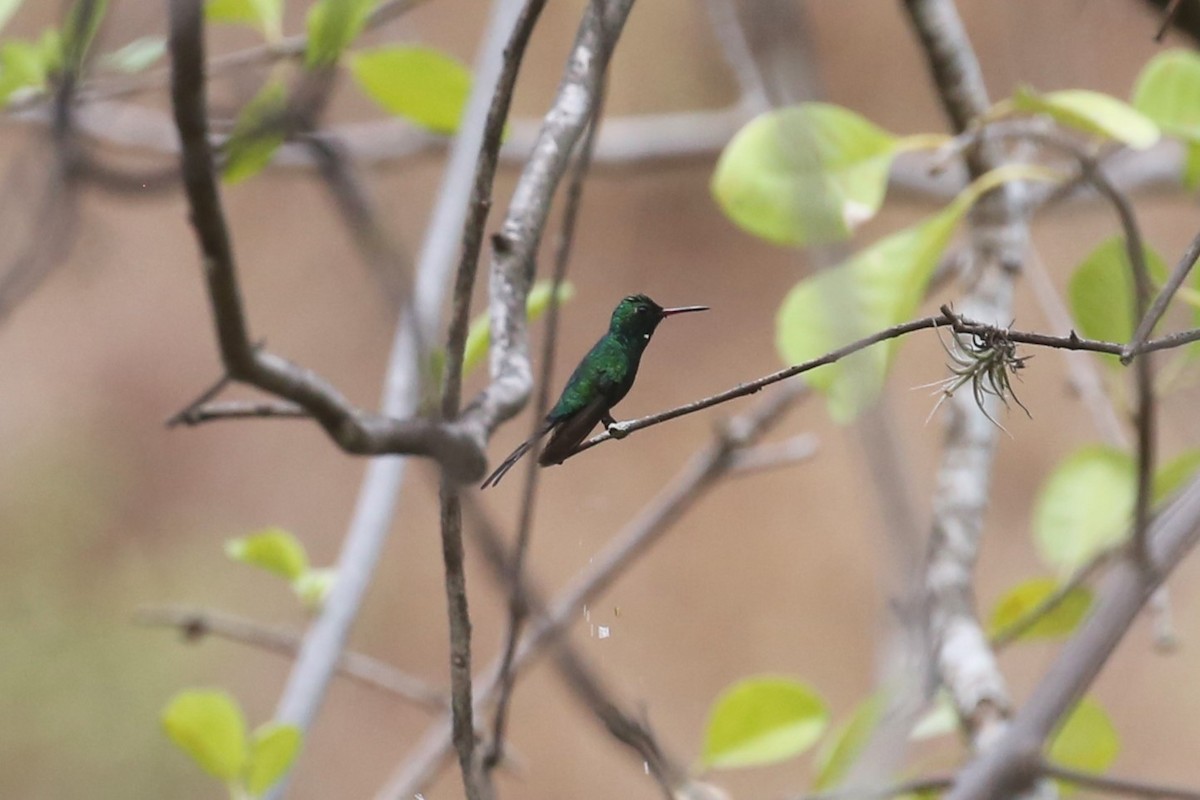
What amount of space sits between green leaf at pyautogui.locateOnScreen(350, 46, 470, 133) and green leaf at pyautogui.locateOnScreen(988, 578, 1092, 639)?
40 centimetres

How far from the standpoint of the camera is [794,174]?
0.47 m

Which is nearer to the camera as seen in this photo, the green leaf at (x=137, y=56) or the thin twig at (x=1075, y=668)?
the thin twig at (x=1075, y=668)

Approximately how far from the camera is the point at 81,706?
6.15ft

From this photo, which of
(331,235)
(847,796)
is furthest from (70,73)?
(331,235)

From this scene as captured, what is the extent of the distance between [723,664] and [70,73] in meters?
1.53

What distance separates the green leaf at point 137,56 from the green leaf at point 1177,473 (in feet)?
1.83

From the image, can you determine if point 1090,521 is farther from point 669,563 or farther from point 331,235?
point 331,235

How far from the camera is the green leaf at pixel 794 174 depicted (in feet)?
1.59

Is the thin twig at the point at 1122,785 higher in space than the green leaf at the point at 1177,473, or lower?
lower

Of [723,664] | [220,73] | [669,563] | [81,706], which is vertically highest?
[220,73]

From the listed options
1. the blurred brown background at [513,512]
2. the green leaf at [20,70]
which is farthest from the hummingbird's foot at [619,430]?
the blurred brown background at [513,512]

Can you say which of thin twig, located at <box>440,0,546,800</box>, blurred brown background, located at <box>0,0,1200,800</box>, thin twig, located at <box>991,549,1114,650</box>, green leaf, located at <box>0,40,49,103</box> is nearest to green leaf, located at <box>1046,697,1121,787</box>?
thin twig, located at <box>991,549,1114,650</box>

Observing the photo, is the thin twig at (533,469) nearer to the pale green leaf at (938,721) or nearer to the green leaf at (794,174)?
the green leaf at (794,174)

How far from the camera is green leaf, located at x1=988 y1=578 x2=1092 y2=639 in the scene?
646mm
